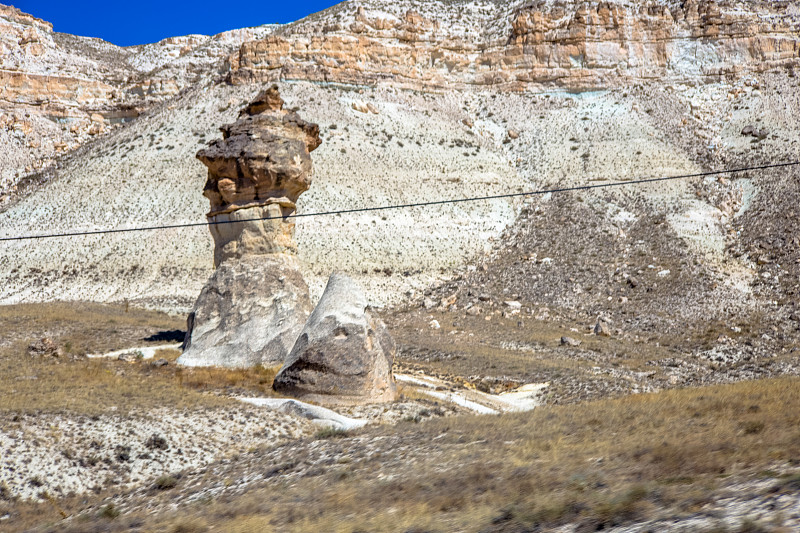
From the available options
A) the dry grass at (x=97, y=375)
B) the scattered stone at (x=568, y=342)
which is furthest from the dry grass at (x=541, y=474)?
the scattered stone at (x=568, y=342)

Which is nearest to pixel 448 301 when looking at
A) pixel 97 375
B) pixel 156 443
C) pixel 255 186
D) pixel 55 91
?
pixel 255 186

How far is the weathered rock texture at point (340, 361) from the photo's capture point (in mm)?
14570

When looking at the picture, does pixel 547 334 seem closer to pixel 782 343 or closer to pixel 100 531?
pixel 782 343

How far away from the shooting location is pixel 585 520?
574 cm

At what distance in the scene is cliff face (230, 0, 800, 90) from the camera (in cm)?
5350

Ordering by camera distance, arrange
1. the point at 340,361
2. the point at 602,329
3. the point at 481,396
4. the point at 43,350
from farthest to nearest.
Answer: the point at 602,329 < the point at 43,350 < the point at 481,396 < the point at 340,361

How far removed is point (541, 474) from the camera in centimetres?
720

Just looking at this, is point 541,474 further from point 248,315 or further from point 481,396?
point 248,315

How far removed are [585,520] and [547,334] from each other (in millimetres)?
22632

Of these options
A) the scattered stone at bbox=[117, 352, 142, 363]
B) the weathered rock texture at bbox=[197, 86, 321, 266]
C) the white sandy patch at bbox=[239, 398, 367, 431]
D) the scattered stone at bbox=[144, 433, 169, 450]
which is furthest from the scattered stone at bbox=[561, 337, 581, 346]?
the scattered stone at bbox=[144, 433, 169, 450]

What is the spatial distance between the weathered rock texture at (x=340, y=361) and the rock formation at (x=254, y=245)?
2627 millimetres

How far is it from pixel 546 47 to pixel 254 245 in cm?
4209

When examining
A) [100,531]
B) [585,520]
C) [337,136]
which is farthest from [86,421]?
[337,136]

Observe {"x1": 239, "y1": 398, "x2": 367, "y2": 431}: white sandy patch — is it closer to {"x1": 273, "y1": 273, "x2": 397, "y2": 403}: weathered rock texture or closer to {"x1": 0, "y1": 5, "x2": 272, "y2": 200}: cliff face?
{"x1": 273, "y1": 273, "x2": 397, "y2": 403}: weathered rock texture
